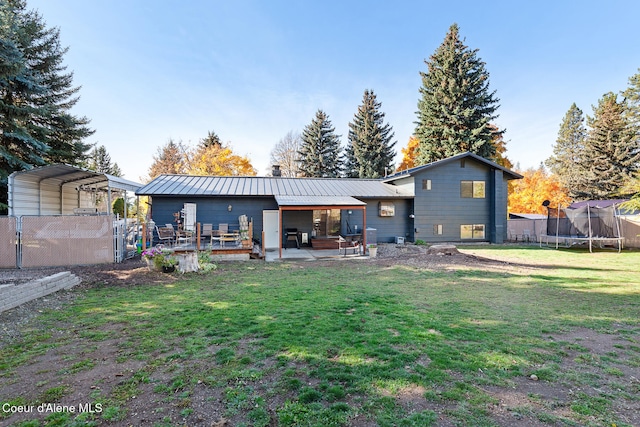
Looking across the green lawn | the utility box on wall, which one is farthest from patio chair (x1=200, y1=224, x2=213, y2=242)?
the utility box on wall

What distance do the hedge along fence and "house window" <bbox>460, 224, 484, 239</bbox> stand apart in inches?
658

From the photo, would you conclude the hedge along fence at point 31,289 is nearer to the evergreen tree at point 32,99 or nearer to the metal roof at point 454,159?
the evergreen tree at point 32,99

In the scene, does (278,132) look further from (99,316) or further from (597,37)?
(99,316)

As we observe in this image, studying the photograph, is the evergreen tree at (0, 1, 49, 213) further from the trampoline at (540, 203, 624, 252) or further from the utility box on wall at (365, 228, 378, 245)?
the trampoline at (540, 203, 624, 252)

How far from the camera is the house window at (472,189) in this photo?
16298mm

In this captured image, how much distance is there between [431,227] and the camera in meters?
15.8

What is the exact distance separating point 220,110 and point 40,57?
33.5 feet

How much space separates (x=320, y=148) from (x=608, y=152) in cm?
2459

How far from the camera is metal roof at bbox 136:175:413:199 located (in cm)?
1301

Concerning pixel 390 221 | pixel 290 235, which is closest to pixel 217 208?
pixel 290 235

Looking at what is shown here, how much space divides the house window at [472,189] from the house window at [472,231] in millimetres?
1649

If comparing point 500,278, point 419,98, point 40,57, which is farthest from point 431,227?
point 40,57

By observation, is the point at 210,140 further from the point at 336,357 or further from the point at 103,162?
the point at 336,357

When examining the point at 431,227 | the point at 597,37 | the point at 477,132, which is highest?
the point at 597,37
